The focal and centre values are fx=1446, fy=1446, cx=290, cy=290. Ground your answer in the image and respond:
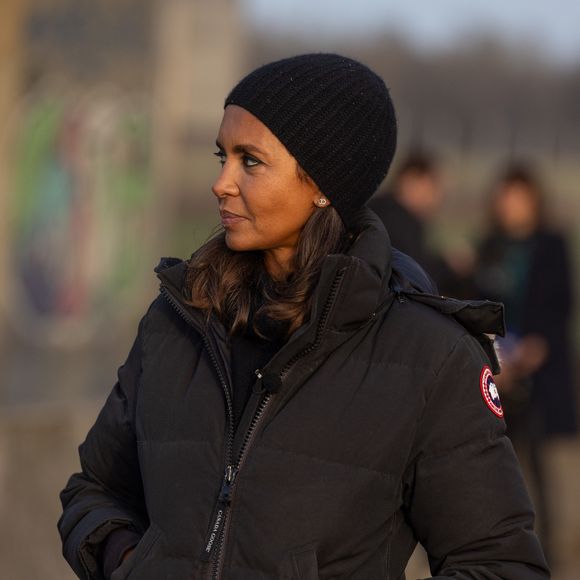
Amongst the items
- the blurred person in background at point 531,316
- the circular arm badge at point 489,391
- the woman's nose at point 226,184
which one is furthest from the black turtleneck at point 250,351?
the blurred person in background at point 531,316

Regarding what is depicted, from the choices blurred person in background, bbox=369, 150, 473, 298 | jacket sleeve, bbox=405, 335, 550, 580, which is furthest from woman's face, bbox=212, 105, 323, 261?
blurred person in background, bbox=369, 150, 473, 298

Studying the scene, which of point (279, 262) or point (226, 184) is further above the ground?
point (226, 184)

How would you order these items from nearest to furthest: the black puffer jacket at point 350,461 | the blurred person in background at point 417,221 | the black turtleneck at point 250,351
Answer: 1. the black puffer jacket at point 350,461
2. the black turtleneck at point 250,351
3. the blurred person in background at point 417,221

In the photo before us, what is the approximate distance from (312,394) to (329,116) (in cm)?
53

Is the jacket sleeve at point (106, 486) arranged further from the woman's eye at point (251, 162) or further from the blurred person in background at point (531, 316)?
the blurred person in background at point (531, 316)

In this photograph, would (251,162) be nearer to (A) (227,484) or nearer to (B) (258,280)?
(B) (258,280)

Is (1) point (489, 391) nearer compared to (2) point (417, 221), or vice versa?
(1) point (489, 391)

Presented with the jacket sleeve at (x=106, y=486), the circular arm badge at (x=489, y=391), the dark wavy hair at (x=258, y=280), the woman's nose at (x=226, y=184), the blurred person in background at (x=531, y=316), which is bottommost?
the blurred person in background at (x=531, y=316)

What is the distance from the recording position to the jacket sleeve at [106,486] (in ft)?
8.76

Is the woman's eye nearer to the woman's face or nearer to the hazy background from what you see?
the woman's face

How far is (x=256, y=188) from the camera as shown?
2.56 m

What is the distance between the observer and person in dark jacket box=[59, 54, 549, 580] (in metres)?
2.37

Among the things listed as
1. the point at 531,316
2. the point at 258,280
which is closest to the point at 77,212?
the point at 531,316

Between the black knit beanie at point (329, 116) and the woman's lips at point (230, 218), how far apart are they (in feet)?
0.49
